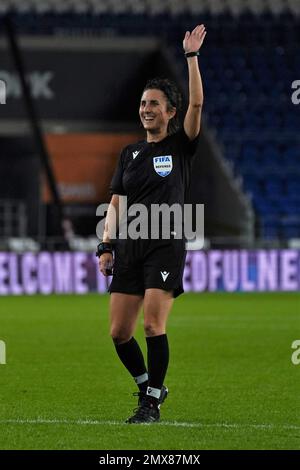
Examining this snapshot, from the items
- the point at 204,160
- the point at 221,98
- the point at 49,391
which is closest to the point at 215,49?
the point at 221,98

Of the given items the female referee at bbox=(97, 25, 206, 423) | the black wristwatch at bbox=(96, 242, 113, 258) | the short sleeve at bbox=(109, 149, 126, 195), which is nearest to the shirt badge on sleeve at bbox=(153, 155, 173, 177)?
the female referee at bbox=(97, 25, 206, 423)

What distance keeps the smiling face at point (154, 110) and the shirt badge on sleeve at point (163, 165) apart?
182mm

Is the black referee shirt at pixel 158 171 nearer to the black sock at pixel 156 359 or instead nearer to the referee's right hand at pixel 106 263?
the referee's right hand at pixel 106 263

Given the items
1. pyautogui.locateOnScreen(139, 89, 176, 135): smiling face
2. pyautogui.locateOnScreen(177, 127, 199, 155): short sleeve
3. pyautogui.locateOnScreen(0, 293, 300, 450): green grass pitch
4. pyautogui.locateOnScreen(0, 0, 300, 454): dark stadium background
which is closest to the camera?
pyautogui.locateOnScreen(0, 293, 300, 450): green grass pitch

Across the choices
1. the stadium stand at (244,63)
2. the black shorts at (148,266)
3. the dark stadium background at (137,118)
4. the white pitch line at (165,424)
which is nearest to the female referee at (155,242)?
the black shorts at (148,266)

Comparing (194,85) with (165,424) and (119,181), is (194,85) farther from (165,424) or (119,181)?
(165,424)

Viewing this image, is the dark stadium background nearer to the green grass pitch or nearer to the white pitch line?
the green grass pitch

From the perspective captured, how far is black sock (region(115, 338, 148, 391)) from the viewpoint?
24.9 ft

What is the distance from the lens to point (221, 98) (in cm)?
3042

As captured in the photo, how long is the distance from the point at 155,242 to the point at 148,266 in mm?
158

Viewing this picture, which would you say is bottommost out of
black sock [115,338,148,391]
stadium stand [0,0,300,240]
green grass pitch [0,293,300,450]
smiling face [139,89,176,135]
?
green grass pitch [0,293,300,450]

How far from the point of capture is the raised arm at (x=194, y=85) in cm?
725

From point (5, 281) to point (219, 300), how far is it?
438 centimetres

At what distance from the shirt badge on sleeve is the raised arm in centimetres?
22
